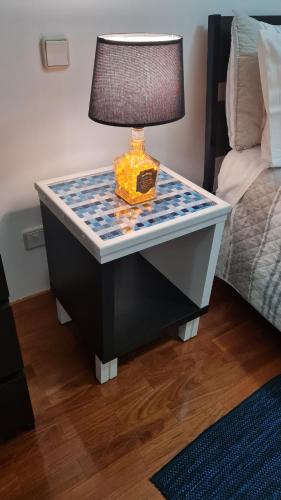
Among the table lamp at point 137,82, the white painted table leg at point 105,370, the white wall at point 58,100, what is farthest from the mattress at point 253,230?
the white painted table leg at point 105,370

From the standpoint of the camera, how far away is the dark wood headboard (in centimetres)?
131

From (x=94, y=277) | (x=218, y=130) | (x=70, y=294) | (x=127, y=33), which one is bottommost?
(x=70, y=294)

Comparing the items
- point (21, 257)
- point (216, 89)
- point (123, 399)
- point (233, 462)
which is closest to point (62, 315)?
point (21, 257)

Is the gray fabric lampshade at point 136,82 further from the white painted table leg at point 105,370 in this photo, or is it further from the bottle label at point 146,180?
the white painted table leg at point 105,370

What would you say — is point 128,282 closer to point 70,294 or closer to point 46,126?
point 70,294

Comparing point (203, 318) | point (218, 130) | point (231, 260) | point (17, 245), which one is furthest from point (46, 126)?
point (203, 318)

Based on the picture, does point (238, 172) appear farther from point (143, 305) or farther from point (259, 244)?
point (143, 305)

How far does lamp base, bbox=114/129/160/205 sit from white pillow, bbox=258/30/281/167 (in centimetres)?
40

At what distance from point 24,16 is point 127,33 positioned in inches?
12.6

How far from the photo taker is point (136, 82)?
93 cm

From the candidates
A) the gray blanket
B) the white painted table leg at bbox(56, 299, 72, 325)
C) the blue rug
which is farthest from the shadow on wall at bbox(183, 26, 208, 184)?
the blue rug

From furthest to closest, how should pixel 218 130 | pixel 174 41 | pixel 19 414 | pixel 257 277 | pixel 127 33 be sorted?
pixel 218 130 → pixel 257 277 → pixel 127 33 → pixel 19 414 → pixel 174 41

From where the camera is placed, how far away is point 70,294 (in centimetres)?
126

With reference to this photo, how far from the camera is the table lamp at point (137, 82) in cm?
90
